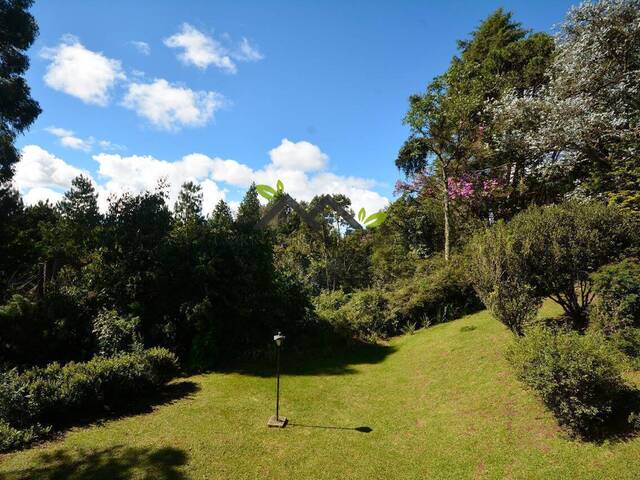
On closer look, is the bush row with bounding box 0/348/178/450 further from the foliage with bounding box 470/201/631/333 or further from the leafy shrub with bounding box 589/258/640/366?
the leafy shrub with bounding box 589/258/640/366

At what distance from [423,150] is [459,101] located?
5.76 m

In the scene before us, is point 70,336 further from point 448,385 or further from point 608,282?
point 608,282

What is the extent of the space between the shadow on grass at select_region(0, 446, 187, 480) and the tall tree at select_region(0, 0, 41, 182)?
1403 cm

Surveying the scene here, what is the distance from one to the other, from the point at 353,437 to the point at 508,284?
513 cm

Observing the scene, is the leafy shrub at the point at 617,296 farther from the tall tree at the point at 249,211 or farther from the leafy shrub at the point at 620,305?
the tall tree at the point at 249,211

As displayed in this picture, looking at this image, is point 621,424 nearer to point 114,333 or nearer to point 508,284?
point 508,284

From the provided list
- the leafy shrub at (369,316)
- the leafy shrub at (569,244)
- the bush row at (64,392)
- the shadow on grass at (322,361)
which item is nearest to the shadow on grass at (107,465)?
the bush row at (64,392)

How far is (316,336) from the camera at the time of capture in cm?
1408

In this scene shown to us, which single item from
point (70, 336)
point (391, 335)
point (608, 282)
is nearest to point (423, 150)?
point (391, 335)

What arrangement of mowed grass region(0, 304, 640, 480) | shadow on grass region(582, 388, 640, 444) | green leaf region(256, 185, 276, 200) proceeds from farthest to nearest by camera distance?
green leaf region(256, 185, 276, 200), mowed grass region(0, 304, 640, 480), shadow on grass region(582, 388, 640, 444)

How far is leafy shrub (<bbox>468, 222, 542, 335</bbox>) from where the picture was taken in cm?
828

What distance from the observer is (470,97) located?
→ 1783 centimetres

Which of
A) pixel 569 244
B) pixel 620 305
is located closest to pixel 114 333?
pixel 569 244

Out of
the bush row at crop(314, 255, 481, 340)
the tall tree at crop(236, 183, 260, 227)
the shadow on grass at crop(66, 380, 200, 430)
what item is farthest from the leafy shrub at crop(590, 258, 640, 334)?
the tall tree at crop(236, 183, 260, 227)
